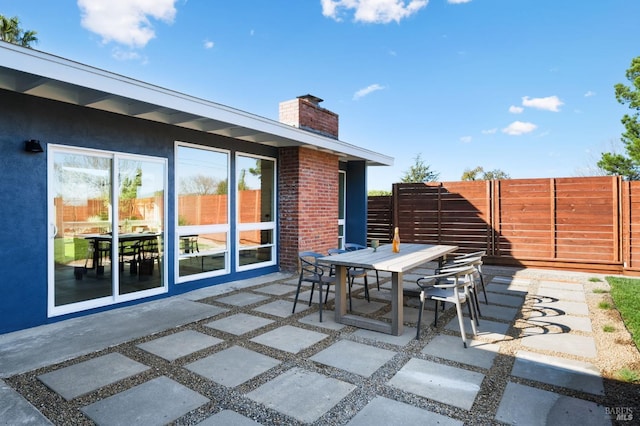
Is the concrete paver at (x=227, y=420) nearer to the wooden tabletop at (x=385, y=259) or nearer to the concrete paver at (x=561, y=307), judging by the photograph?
the wooden tabletop at (x=385, y=259)

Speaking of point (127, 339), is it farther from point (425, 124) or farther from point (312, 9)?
point (425, 124)

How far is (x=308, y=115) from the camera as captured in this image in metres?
7.92

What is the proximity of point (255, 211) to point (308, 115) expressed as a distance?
2559 millimetres

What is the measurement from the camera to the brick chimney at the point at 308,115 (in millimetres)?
7652

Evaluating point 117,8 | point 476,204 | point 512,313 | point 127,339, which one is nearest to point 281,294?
point 127,339

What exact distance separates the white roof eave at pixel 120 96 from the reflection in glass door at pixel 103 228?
2.21ft

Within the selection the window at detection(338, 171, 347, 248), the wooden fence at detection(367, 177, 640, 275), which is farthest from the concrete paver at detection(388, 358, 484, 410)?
the window at detection(338, 171, 347, 248)

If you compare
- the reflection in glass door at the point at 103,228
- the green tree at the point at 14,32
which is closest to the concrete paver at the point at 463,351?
the reflection in glass door at the point at 103,228

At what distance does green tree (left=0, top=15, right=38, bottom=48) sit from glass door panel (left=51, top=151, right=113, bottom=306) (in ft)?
48.9

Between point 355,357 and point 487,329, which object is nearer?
point 355,357

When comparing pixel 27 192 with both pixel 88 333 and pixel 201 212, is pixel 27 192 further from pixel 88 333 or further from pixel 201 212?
pixel 201 212

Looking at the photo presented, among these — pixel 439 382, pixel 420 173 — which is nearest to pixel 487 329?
pixel 439 382

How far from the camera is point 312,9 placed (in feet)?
33.3

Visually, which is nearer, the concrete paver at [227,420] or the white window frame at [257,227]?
the concrete paver at [227,420]
